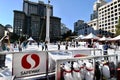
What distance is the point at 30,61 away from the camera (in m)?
5.48

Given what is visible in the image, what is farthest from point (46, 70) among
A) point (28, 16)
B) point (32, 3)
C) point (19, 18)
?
point (32, 3)

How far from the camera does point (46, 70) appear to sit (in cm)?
591

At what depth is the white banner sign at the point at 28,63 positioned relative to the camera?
527cm

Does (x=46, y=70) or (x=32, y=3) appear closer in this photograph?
(x=46, y=70)

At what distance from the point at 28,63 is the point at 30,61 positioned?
9cm

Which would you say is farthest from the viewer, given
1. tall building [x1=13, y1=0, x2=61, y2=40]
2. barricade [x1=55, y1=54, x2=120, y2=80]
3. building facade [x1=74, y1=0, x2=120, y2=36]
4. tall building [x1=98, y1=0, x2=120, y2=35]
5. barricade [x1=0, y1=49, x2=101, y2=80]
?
tall building [x1=13, y1=0, x2=61, y2=40]

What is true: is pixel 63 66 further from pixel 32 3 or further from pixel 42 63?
pixel 32 3

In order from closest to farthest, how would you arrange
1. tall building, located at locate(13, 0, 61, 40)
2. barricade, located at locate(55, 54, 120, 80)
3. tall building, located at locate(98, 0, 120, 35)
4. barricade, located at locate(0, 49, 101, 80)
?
barricade, located at locate(55, 54, 120, 80), barricade, located at locate(0, 49, 101, 80), tall building, located at locate(98, 0, 120, 35), tall building, located at locate(13, 0, 61, 40)

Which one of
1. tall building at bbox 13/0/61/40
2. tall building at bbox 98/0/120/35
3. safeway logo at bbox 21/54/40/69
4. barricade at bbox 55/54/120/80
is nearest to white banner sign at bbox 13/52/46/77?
safeway logo at bbox 21/54/40/69

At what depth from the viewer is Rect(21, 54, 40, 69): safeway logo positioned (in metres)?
5.35

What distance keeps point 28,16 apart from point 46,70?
12880cm

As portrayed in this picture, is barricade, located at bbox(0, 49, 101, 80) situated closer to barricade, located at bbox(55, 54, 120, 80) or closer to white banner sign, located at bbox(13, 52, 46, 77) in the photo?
white banner sign, located at bbox(13, 52, 46, 77)

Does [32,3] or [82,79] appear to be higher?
[32,3]

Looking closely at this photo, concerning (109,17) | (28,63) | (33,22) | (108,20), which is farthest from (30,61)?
(33,22)
